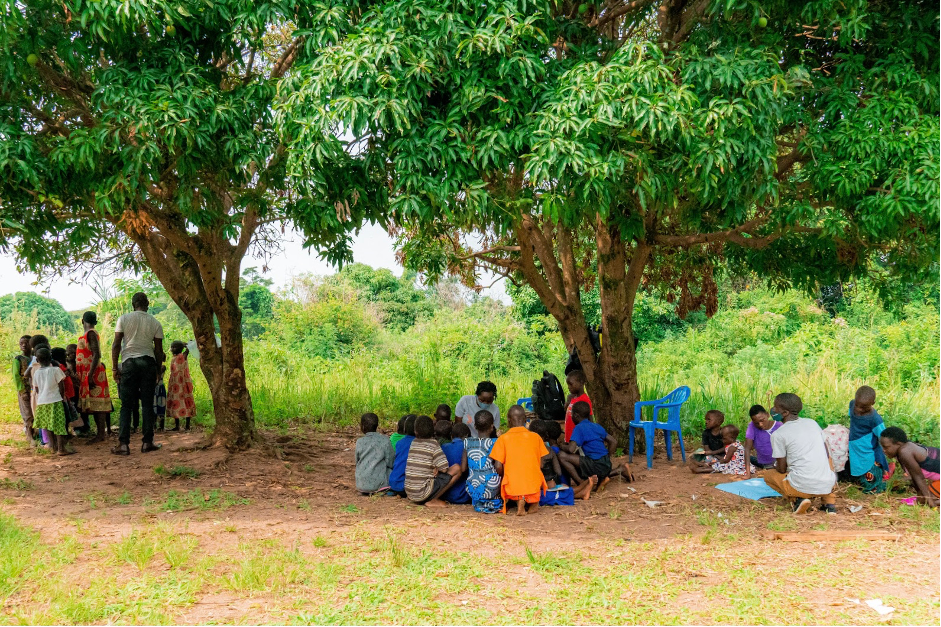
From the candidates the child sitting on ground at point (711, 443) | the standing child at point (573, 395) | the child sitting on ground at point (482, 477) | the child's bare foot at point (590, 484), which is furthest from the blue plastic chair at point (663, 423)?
the child sitting on ground at point (482, 477)

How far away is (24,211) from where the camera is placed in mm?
6340

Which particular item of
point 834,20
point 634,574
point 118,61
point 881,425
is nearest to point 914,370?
point 881,425

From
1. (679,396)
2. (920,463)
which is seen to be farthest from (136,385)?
(920,463)

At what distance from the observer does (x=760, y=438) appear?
7684 millimetres

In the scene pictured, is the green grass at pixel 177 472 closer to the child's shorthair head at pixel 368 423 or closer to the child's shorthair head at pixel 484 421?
the child's shorthair head at pixel 368 423

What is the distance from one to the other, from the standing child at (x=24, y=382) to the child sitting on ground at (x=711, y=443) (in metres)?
7.50

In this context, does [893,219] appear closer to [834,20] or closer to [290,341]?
[834,20]

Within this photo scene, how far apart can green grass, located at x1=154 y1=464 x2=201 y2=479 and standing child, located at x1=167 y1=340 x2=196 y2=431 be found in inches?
89.9

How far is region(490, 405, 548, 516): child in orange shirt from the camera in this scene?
256 inches

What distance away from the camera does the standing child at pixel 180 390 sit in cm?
1004

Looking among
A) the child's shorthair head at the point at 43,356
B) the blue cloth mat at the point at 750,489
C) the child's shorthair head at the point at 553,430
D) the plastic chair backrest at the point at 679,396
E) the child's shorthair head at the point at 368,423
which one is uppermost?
the child's shorthair head at the point at 43,356

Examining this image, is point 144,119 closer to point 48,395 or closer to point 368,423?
point 368,423

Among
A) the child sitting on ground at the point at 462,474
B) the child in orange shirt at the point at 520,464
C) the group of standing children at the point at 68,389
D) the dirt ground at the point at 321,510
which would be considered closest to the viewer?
the dirt ground at the point at 321,510

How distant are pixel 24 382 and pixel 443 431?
526cm
